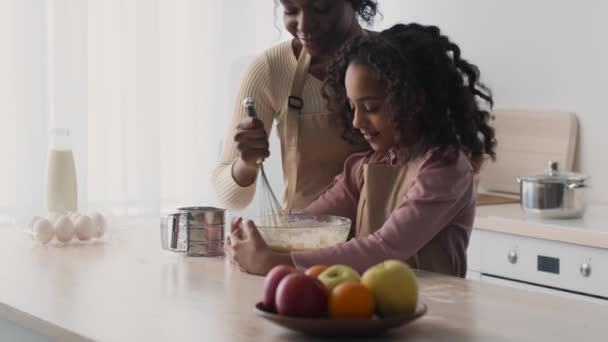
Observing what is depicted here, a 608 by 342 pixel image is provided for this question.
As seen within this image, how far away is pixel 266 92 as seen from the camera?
227 centimetres

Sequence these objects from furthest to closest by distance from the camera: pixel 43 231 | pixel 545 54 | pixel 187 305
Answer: pixel 545 54, pixel 43 231, pixel 187 305

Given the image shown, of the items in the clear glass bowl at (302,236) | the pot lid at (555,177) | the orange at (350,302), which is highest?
the pot lid at (555,177)

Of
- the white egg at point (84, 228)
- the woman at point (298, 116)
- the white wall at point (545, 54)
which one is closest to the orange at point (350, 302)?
the woman at point (298, 116)

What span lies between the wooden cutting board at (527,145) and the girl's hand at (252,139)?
5.19 feet

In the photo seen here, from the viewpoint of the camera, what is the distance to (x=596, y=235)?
2.64m

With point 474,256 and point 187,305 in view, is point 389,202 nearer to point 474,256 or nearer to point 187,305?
point 187,305

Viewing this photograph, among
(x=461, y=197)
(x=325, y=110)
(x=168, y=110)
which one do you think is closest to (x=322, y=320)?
(x=461, y=197)

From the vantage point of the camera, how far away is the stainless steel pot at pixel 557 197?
288 cm

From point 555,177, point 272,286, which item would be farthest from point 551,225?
point 272,286

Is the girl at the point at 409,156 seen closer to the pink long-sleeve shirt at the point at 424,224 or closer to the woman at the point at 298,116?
the pink long-sleeve shirt at the point at 424,224

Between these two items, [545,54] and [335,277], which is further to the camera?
[545,54]

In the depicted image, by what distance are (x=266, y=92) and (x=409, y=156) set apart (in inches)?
16.4

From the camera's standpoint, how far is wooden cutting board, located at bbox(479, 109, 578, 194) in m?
3.27

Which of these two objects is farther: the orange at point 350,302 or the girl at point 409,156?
the girl at point 409,156
